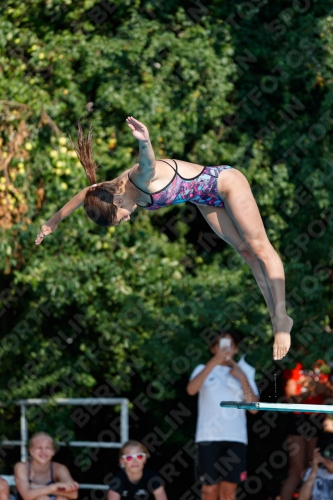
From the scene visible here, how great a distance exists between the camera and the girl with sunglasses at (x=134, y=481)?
22.6 feet

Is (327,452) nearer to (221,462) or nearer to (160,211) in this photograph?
(221,462)

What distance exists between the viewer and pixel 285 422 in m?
8.52

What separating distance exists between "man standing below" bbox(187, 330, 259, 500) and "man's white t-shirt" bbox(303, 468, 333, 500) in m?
0.53

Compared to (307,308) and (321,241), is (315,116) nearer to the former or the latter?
(321,241)

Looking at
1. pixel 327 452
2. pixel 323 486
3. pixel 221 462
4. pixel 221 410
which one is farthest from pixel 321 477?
pixel 221 410

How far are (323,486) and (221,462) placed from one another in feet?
2.45

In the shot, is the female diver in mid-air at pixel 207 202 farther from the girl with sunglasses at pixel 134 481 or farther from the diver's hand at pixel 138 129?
the girl with sunglasses at pixel 134 481

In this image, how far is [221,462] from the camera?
6.85 metres

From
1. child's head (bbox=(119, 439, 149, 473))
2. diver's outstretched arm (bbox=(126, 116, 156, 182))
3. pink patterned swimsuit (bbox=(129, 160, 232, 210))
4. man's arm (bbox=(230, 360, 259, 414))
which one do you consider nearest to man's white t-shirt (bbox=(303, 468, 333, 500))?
man's arm (bbox=(230, 360, 259, 414))

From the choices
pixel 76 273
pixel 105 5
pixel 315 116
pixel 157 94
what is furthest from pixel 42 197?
pixel 315 116

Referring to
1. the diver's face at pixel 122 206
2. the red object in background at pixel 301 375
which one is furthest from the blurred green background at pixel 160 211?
the diver's face at pixel 122 206

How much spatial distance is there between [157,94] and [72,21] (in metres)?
1.43

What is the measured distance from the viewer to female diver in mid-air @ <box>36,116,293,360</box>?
5.10 meters

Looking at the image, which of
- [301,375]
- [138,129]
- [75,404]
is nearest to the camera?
[138,129]
